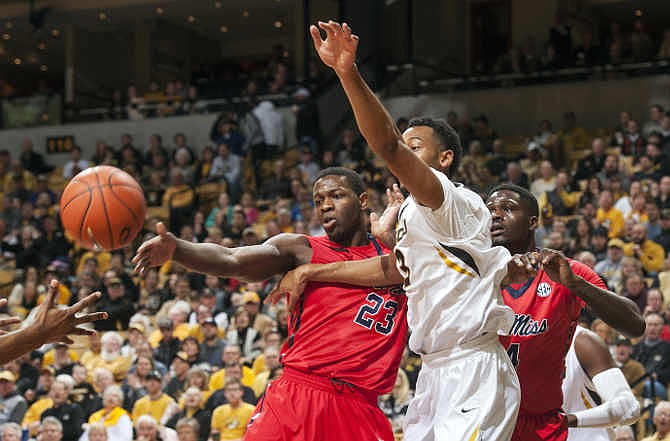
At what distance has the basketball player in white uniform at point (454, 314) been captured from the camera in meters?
4.19

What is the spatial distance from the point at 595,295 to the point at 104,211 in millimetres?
2434

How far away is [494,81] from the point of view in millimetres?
18188

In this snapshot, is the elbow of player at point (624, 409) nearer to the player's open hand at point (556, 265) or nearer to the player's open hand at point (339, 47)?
the player's open hand at point (556, 265)

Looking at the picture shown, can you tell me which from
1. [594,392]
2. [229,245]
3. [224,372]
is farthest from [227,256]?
[229,245]

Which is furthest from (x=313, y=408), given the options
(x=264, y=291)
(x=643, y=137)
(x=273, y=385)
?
(x=643, y=137)

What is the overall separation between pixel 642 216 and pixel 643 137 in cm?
268

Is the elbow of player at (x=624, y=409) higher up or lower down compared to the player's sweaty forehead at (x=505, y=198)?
lower down

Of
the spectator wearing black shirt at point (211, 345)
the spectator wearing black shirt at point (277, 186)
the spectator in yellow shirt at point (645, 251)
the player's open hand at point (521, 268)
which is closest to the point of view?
the player's open hand at point (521, 268)

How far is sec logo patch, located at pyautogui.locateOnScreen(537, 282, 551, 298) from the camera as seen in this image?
206 inches

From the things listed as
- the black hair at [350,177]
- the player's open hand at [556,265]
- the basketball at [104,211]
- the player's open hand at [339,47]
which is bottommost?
the player's open hand at [556,265]

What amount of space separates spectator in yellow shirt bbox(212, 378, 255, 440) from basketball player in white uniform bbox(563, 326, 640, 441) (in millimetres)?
4701

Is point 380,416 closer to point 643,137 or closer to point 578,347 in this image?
point 578,347

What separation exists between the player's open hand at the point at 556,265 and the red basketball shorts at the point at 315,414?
3.89 ft

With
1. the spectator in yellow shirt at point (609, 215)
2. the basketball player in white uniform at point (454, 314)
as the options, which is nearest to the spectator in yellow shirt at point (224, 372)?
the spectator in yellow shirt at point (609, 215)
